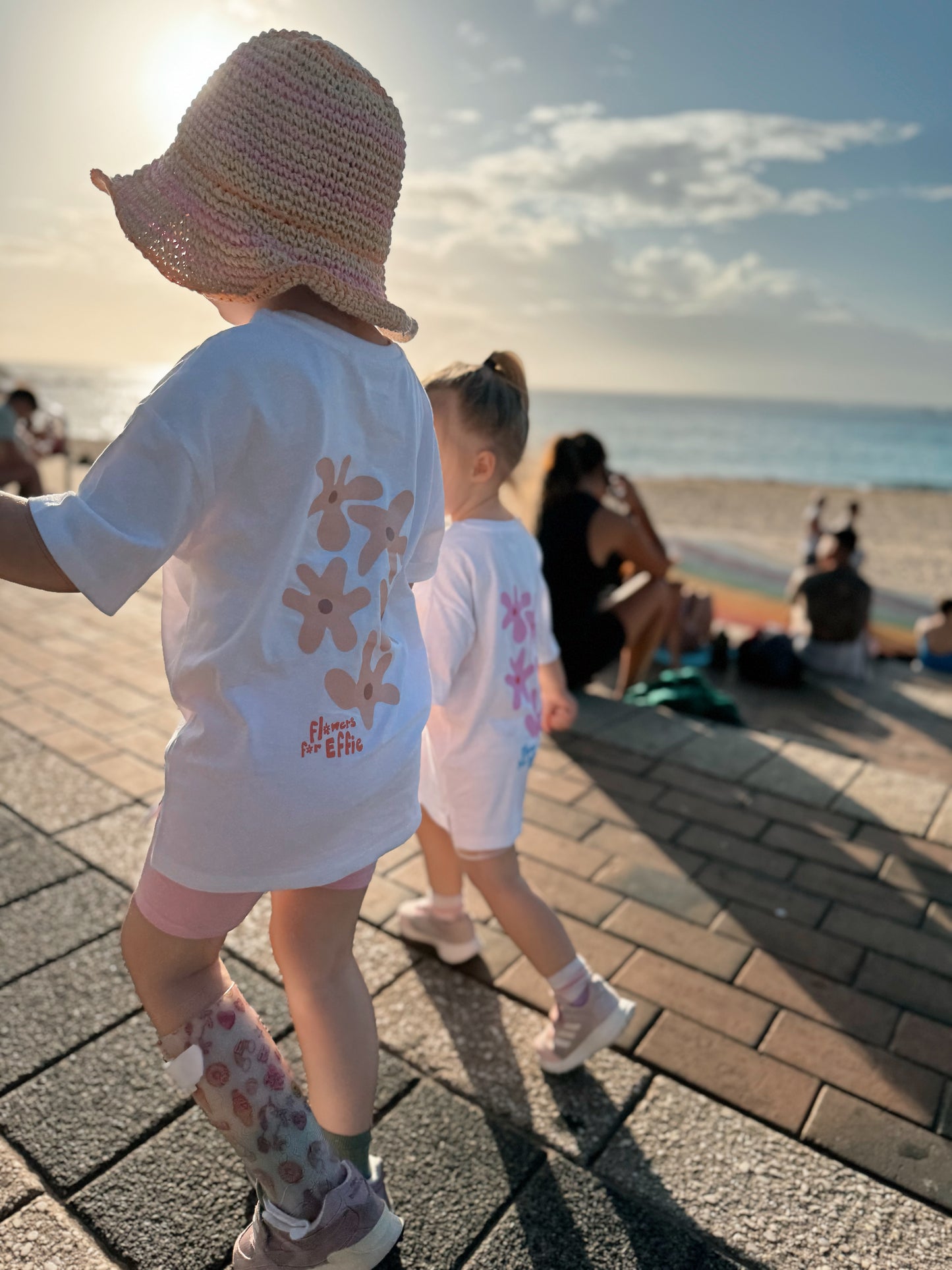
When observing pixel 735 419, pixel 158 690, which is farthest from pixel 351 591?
pixel 735 419

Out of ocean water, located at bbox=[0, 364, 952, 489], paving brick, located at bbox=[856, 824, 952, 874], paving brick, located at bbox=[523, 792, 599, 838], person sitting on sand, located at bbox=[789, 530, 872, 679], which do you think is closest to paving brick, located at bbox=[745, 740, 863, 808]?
paving brick, located at bbox=[856, 824, 952, 874]

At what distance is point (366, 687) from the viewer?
138 cm

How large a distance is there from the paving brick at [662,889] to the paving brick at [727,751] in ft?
3.09

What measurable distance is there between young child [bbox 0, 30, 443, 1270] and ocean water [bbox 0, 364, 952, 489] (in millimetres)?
7551

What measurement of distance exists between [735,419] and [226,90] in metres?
102

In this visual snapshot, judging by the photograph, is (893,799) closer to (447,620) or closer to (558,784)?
(558,784)

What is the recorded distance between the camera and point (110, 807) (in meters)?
3.10

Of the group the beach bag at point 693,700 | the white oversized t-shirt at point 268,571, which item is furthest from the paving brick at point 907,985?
the beach bag at point 693,700

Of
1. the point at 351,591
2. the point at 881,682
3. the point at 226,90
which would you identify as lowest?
the point at 881,682

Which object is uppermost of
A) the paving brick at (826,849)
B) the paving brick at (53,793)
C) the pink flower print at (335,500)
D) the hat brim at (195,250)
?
the hat brim at (195,250)

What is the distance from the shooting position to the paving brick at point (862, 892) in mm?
2912

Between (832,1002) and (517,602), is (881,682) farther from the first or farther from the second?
(517,602)

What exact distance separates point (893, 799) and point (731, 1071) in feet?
6.29

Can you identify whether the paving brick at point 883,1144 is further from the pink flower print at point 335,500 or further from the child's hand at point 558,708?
the pink flower print at point 335,500
